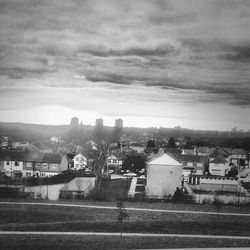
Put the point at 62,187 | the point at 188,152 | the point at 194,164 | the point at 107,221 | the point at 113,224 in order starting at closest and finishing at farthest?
the point at 113,224
the point at 107,221
the point at 62,187
the point at 188,152
the point at 194,164

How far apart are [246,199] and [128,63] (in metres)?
6.85

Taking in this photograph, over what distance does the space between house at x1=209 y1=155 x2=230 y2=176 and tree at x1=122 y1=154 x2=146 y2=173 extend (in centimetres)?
603

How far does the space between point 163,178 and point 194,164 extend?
23.4 ft

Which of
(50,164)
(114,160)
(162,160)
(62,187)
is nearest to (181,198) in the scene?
(162,160)

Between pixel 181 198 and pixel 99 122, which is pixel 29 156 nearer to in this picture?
pixel 99 122

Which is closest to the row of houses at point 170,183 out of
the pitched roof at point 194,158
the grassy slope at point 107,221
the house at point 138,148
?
the house at point 138,148

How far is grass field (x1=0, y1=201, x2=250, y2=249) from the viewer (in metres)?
7.53

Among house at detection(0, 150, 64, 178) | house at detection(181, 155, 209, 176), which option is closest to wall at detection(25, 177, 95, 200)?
house at detection(0, 150, 64, 178)

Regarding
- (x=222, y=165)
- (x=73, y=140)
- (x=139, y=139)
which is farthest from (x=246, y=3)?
(x=222, y=165)

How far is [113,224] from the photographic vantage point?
9.06m

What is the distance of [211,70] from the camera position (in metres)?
10.5

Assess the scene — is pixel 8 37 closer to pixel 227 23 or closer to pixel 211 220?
pixel 227 23

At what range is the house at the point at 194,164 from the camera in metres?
20.8

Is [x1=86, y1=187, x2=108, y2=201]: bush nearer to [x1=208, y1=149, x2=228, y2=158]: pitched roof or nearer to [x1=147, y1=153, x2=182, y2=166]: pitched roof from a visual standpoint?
[x1=147, y1=153, x2=182, y2=166]: pitched roof
